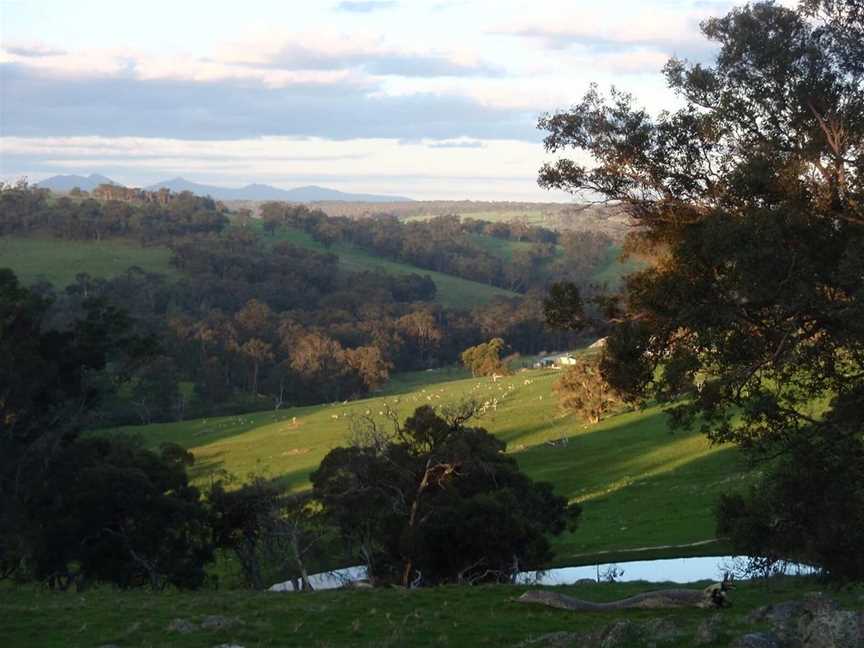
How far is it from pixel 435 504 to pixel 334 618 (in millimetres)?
9933

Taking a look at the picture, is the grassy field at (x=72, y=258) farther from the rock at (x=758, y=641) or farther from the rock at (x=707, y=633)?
the rock at (x=758, y=641)

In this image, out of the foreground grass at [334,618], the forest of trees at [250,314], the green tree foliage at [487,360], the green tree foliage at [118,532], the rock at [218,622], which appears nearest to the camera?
the foreground grass at [334,618]

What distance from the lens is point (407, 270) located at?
546 ft

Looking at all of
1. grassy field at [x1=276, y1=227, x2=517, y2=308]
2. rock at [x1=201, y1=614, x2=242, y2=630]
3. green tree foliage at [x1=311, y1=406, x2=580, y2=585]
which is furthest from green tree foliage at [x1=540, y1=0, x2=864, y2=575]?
grassy field at [x1=276, y1=227, x2=517, y2=308]

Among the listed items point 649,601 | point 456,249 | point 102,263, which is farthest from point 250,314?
point 649,601

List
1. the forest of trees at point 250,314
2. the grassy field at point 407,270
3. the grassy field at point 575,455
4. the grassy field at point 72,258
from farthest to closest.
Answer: the grassy field at point 407,270, the grassy field at point 72,258, the forest of trees at point 250,314, the grassy field at point 575,455

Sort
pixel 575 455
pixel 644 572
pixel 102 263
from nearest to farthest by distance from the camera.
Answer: pixel 644 572 → pixel 575 455 → pixel 102 263

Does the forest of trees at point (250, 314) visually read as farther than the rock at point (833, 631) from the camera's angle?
Yes

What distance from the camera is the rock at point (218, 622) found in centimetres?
1574

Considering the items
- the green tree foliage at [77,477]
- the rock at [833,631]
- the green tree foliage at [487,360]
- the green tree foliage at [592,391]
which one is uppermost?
the green tree foliage at [592,391]

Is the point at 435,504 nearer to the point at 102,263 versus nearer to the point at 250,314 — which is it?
the point at 250,314

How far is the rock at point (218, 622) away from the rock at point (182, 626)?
0.15m

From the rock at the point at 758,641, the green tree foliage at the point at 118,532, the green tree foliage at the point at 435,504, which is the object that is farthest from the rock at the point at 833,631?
the green tree foliage at the point at 118,532

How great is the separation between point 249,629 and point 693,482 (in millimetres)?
27457
